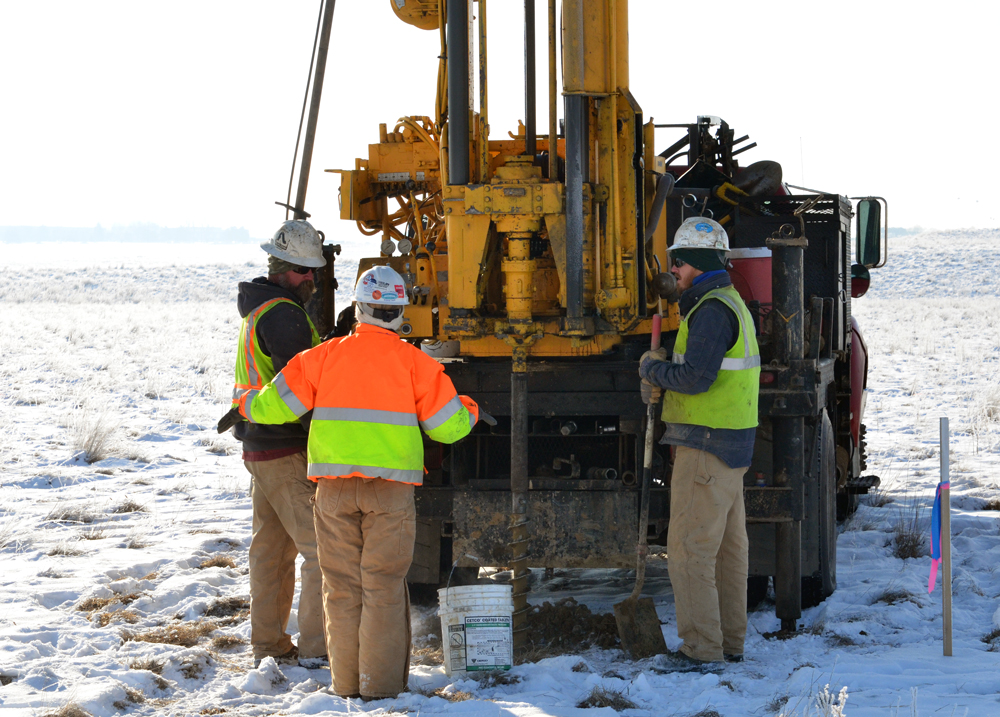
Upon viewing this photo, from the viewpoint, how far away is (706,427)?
5309 mm

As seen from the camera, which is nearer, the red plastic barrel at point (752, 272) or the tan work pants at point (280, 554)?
the tan work pants at point (280, 554)

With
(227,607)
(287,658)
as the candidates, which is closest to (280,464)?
(287,658)

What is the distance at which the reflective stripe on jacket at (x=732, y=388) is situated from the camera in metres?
5.28

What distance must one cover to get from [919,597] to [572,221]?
3171 millimetres

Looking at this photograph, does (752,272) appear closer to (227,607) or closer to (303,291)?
(303,291)

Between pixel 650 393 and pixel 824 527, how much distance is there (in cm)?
167

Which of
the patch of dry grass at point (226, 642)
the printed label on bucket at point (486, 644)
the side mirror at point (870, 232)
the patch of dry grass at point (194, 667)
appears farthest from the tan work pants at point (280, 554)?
the side mirror at point (870, 232)

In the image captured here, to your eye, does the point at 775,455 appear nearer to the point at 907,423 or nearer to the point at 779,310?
the point at 779,310

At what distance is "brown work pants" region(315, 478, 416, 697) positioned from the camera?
491 cm

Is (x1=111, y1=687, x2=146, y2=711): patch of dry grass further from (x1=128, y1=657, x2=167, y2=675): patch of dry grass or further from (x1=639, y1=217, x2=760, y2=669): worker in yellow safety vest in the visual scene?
(x1=639, y1=217, x2=760, y2=669): worker in yellow safety vest

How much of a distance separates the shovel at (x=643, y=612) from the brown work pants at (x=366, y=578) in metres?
1.22

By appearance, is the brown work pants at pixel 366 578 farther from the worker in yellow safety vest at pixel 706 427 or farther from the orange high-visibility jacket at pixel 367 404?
the worker in yellow safety vest at pixel 706 427

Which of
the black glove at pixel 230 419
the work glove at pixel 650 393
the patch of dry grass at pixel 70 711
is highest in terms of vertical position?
the work glove at pixel 650 393

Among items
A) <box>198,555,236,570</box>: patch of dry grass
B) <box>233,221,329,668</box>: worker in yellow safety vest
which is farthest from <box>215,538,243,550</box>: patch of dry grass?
<box>233,221,329,668</box>: worker in yellow safety vest
